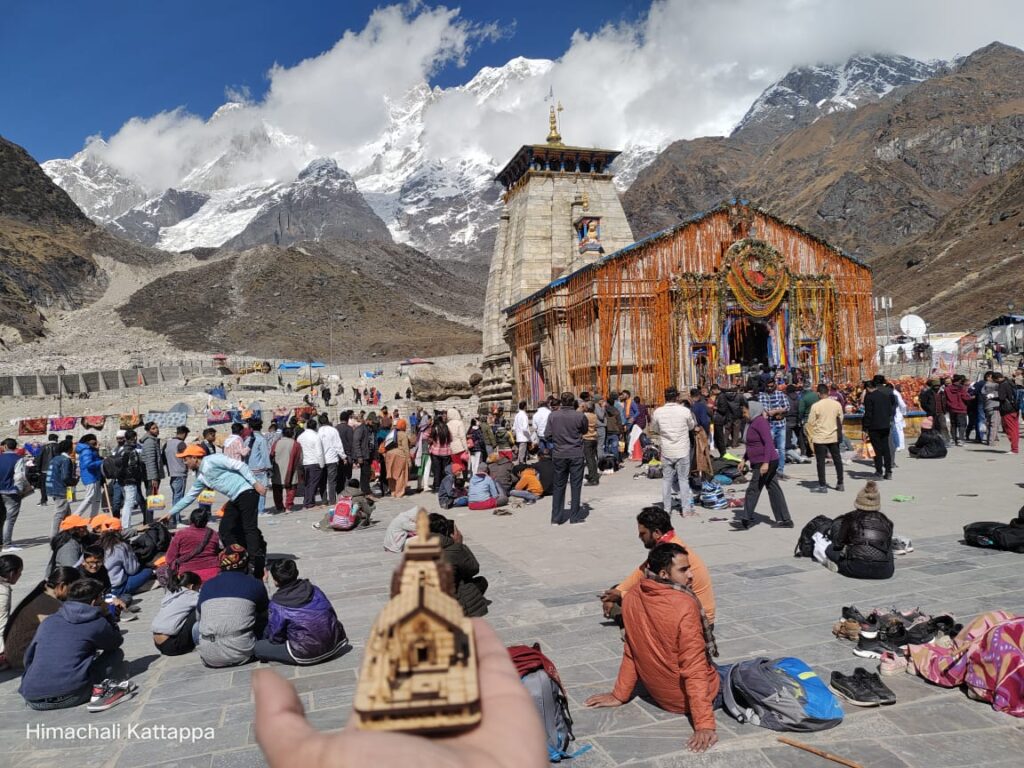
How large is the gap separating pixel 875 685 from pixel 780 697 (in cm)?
67

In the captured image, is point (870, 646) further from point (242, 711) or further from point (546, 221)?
point (546, 221)

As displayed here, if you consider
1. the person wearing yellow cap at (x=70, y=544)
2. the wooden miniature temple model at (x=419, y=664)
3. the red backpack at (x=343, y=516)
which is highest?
the wooden miniature temple model at (x=419, y=664)

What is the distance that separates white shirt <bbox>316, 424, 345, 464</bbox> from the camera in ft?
39.9

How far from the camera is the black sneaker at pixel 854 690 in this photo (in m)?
4.02

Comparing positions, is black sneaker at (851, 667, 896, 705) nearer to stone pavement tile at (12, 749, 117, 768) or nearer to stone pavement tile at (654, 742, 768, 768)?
stone pavement tile at (654, 742, 768, 768)

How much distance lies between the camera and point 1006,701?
3881 millimetres

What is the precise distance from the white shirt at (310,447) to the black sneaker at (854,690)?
9.36 meters

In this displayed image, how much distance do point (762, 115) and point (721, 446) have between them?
674 ft

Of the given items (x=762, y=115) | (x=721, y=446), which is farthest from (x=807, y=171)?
(x=721, y=446)

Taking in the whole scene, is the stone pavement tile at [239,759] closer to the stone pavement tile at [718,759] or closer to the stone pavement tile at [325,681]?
the stone pavement tile at [325,681]

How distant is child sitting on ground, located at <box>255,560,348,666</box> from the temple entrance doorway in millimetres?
18477

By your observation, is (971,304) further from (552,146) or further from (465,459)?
(465,459)

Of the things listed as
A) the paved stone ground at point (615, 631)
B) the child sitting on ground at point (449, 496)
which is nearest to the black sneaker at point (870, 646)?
the paved stone ground at point (615, 631)

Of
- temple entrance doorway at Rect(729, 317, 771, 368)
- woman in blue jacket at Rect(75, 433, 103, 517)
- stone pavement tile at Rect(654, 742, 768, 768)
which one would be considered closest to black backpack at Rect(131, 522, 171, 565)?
woman in blue jacket at Rect(75, 433, 103, 517)
